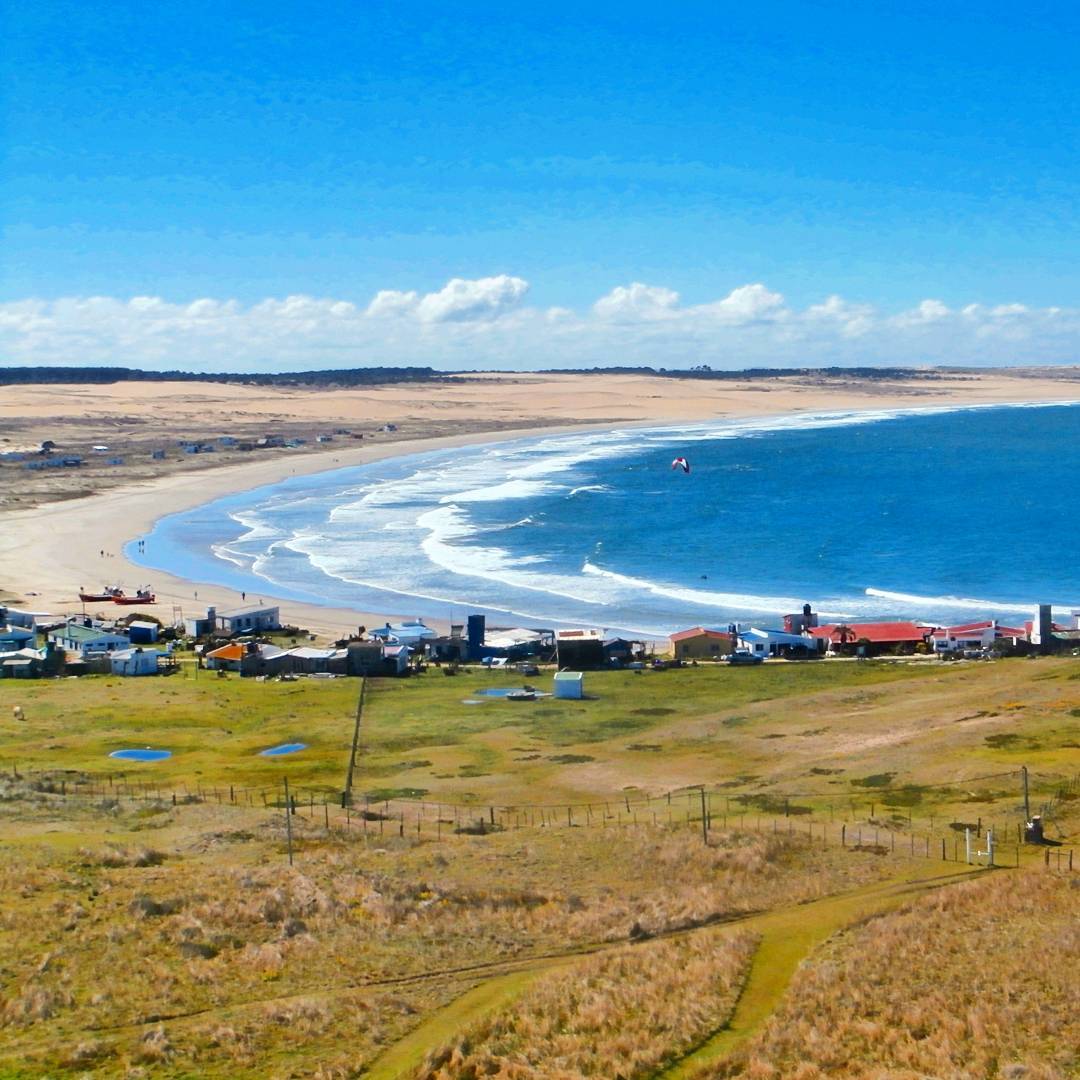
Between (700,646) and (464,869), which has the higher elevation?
(464,869)

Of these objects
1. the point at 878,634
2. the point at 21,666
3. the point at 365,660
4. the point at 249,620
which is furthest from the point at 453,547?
the point at 21,666

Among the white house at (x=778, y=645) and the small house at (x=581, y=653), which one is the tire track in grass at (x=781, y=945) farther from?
the white house at (x=778, y=645)

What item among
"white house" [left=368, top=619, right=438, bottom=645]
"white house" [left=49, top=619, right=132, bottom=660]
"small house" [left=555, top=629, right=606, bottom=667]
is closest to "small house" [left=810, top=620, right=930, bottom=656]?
"small house" [left=555, top=629, right=606, bottom=667]

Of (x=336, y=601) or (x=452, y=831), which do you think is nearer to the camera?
(x=452, y=831)

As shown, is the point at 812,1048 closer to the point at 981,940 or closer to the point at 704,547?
the point at 981,940

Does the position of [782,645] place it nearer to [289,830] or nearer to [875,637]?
[875,637]

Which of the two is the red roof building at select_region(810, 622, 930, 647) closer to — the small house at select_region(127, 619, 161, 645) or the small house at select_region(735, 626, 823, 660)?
the small house at select_region(735, 626, 823, 660)

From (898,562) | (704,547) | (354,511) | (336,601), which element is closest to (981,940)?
(336,601)
